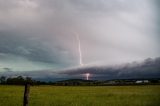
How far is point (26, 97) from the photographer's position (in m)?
16.3

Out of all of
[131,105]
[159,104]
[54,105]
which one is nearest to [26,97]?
[54,105]

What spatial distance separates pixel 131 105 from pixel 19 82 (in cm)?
1401

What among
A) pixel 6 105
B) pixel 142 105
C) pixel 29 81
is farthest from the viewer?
pixel 142 105

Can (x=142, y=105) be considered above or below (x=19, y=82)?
below

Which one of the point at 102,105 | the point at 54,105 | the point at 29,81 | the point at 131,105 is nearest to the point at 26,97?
the point at 29,81

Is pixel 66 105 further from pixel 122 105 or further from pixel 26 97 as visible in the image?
pixel 26 97

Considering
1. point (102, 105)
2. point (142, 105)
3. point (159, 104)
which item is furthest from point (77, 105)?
point (159, 104)

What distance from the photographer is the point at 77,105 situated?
84.3 feet

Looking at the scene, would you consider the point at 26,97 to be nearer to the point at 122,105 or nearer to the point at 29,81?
the point at 29,81

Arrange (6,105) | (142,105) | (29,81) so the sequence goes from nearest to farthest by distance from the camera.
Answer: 1. (29,81)
2. (6,105)
3. (142,105)

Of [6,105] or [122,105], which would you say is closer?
[6,105]

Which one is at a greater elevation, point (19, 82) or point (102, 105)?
point (19, 82)

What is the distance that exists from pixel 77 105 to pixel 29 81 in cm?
1032

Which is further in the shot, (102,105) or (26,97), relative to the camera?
(102,105)
